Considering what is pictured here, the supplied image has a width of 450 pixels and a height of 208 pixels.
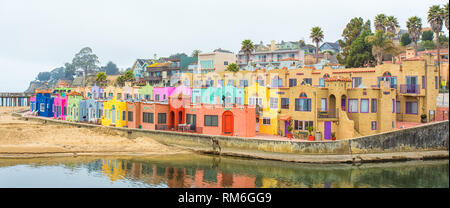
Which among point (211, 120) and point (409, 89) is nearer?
point (211, 120)

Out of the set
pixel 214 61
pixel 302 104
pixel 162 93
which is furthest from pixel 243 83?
pixel 214 61

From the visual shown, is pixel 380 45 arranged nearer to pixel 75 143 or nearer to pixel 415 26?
pixel 415 26

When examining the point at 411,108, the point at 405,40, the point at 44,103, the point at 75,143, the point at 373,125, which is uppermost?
the point at 405,40

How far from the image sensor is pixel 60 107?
65.9 m

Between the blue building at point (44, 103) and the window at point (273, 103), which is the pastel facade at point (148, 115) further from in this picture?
the blue building at point (44, 103)

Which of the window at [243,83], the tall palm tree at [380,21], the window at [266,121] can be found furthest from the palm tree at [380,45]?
the window at [266,121]

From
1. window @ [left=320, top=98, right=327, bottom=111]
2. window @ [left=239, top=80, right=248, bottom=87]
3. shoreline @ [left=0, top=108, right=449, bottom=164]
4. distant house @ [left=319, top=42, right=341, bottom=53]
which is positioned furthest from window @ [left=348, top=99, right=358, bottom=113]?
distant house @ [left=319, top=42, right=341, bottom=53]

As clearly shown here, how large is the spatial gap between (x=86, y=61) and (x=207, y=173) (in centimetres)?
14170

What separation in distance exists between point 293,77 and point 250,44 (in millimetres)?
20236

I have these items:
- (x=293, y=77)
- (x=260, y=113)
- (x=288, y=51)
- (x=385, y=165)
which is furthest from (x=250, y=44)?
(x=385, y=165)

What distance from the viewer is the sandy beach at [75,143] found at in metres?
41.9

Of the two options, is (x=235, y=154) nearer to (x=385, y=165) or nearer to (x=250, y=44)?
(x=385, y=165)

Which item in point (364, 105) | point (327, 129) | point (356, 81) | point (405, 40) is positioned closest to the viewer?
point (327, 129)

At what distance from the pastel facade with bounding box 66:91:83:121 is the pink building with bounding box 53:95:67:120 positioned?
6.18ft
